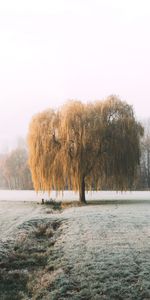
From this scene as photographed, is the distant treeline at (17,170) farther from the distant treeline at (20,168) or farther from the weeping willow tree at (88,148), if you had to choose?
the weeping willow tree at (88,148)

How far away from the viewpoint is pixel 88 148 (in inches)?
1179

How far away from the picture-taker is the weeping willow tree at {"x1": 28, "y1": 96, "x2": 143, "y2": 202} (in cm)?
2959

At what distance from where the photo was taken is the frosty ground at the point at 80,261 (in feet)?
30.1

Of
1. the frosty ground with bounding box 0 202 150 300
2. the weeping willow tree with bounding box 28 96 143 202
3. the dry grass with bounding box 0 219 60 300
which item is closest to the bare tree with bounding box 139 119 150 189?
the weeping willow tree with bounding box 28 96 143 202

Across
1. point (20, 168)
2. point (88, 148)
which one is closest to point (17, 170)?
point (20, 168)

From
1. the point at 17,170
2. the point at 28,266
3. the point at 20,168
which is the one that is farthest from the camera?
the point at 17,170

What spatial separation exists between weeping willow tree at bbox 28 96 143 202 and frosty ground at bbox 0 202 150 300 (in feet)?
38.2

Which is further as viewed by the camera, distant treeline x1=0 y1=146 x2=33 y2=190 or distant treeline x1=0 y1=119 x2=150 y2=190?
distant treeline x1=0 y1=146 x2=33 y2=190

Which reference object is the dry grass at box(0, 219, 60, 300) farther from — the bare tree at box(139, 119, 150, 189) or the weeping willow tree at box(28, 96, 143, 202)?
the bare tree at box(139, 119, 150, 189)

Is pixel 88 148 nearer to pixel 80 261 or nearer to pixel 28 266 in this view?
pixel 28 266

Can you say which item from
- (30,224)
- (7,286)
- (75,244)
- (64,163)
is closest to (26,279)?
(7,286)

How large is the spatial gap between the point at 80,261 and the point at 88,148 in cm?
1896

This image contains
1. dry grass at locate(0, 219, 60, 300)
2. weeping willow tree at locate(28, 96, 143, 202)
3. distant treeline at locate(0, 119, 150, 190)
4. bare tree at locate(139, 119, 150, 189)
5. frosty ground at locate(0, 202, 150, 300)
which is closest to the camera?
frosty ground at locate(0, 202, 150, 300)

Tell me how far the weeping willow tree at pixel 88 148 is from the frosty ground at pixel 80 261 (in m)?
11.6
